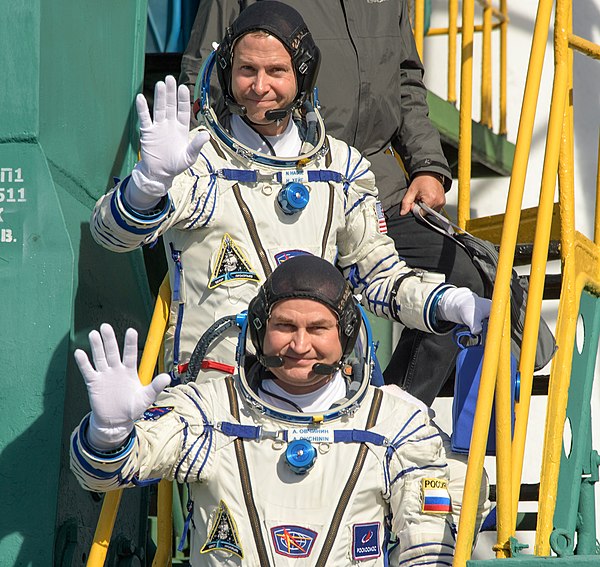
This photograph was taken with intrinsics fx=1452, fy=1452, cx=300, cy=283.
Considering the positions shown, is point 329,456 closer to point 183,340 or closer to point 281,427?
point 281,427

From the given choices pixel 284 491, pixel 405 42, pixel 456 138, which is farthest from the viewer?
pixel 456 138

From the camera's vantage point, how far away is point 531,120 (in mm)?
4109

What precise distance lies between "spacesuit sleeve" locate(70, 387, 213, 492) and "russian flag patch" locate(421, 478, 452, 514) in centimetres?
54

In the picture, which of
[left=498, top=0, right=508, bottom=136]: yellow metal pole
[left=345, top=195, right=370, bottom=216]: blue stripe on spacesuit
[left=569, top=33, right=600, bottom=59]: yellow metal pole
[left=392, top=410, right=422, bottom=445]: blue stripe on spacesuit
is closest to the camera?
[left=392, top=410, right=422, bottom=445]: blue stripe on spacesuit

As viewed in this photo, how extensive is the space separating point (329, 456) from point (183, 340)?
681mm

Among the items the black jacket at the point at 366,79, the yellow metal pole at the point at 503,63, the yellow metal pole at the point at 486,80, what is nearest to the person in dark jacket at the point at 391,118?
the black jacket at the point at 366,79

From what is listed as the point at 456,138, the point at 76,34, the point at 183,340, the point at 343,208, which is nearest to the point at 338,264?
the point at 343,208

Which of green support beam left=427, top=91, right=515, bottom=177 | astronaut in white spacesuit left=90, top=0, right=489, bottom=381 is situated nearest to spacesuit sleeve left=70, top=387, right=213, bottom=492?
astronaut in white spacesuit left=90, top=0, right=489, bottom=381

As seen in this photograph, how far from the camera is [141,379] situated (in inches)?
166

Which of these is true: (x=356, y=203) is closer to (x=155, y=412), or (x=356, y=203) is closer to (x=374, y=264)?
(x=374, y=264)

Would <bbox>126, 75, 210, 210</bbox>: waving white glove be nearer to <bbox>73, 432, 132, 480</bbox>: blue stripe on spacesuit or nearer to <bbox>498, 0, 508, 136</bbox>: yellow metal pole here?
<bbox>73, 432, 132, 480</bbox>: blue stripe on spacesuit

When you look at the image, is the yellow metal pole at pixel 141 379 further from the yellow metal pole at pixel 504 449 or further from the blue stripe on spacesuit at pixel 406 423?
the yellow metal pole at pixel 504 449

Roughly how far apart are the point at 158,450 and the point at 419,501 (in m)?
0.66

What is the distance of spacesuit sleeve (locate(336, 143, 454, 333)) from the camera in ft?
13.6
